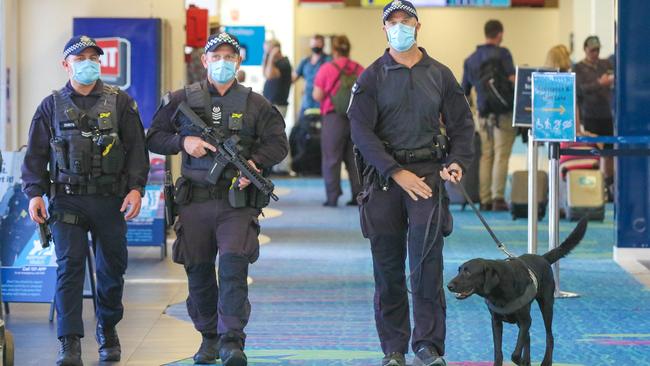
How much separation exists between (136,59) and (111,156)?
4.95 metres

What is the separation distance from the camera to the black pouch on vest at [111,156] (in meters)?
7.10

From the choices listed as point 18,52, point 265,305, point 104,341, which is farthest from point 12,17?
point 104,341

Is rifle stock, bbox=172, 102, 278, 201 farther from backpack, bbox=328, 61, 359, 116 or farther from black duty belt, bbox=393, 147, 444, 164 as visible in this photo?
backpack, bbox=328, 61, 359, 116

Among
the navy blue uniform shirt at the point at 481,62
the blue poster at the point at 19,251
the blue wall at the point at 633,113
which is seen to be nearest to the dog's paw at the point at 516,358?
the blue poster at the point at 19,251

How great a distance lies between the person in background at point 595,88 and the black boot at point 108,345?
32.0 ft

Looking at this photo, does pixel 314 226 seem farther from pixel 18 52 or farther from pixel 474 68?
pixel 18 52

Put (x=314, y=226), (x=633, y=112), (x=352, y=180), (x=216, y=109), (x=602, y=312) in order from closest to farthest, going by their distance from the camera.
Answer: (x=216, y=109) < (x=602, y=312) < (x=633, y=112) < (x=314, y=226) < (x=352, y=180)

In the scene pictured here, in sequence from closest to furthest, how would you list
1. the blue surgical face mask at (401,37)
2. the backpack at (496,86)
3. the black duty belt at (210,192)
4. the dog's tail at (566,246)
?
the blue surgical face mask at (401,37), the black duty belt at (210,192), the dog's tail at (566,246), the backpack at (496,86)

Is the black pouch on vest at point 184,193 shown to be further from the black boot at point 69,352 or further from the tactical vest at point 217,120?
the black boot at point 69,352

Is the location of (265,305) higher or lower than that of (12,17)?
lower

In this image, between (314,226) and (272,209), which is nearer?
(314,226)

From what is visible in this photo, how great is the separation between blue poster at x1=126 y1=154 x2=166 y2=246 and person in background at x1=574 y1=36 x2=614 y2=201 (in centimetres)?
637

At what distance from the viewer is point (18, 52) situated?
11609 mm

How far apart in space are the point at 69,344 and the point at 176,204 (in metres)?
0.89
